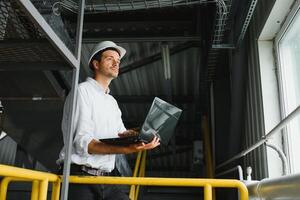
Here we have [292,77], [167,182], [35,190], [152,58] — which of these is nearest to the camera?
[35,190]

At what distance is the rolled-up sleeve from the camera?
A: 5.09 ft

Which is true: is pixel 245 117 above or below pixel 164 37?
below

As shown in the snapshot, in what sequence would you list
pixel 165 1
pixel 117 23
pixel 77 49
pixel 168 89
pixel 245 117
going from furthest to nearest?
pixel 168 89 → pixel 117 23 → pixel 245 117 → pixel 165 1 → pixel 77 49

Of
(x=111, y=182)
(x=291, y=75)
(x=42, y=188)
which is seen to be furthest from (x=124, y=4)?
(x=42, y=188)

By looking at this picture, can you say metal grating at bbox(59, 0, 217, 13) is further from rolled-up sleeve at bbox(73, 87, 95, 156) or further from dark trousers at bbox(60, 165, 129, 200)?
dark trousers at bbox(60, 165, 129, 200)

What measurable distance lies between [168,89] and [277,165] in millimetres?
2329

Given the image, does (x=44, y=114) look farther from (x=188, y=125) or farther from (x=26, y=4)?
(x=188, y=125)

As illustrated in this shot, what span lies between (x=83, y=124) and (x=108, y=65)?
423mm

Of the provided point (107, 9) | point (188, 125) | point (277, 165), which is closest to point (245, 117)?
point (277, 165)

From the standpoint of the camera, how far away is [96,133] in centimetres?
171

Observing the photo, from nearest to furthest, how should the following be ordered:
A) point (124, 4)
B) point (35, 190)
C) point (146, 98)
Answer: point (35, 190) → point (124, 4) → point (146, 98)

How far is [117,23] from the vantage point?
341 centimetres

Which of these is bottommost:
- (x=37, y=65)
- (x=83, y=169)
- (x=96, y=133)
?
(x=83, y=169)

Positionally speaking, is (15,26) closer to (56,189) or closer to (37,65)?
(37,65)
